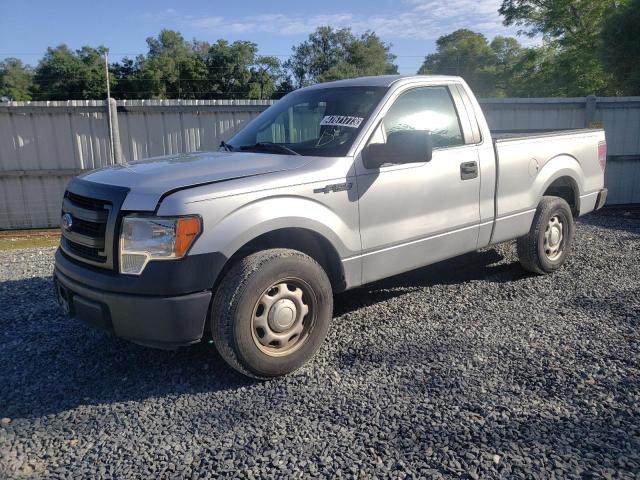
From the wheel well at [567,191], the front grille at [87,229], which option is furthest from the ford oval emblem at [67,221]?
the wheel well at [567,191]

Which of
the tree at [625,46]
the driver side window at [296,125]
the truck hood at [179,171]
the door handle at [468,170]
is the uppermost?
the tree at [625,46]

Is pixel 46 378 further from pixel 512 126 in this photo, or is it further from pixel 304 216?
pixel 512 126

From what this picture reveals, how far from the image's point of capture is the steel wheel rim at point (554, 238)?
5.69 m

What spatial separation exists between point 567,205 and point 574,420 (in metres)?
3.38

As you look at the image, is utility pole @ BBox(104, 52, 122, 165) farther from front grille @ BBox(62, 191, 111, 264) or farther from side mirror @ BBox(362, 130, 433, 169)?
side mirror @ BBox(362, 130, 433, 169)

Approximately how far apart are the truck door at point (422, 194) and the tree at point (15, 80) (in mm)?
77133

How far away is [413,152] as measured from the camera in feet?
12.3

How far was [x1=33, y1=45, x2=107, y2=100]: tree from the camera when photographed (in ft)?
242

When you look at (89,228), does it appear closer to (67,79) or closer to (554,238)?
(554,238)

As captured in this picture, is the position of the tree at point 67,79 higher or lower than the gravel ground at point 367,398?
higher

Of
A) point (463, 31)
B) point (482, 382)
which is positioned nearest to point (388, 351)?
point (482, 382)

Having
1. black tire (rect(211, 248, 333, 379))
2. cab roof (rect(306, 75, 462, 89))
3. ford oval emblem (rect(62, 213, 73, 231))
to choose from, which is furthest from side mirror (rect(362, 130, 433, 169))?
ford oval emblem (rect(62, 213, 73, 231))

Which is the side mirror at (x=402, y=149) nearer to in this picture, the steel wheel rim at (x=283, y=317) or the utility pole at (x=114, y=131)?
the steel wheel rim at (x=283, y=317)

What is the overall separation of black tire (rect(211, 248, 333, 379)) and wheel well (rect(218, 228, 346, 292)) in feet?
0.57
